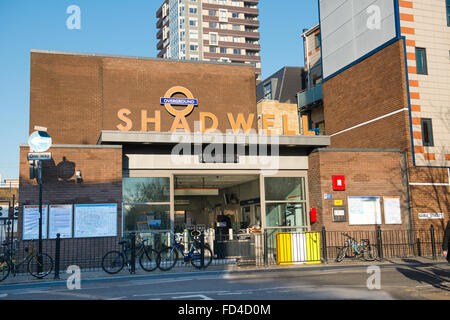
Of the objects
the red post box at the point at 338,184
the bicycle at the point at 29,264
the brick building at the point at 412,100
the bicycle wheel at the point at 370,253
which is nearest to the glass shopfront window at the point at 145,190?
the bicycle at the point at 29,264

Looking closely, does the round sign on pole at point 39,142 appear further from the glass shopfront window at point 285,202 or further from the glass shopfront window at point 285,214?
the glass shopfront window at point 285,214

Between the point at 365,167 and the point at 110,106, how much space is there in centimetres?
1277

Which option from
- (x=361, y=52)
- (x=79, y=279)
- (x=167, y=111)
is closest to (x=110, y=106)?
(x=167, y=111)

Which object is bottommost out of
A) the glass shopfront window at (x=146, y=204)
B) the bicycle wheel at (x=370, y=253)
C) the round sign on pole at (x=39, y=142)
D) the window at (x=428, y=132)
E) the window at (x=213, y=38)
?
the bicycle wheel at (x=370, y=253)

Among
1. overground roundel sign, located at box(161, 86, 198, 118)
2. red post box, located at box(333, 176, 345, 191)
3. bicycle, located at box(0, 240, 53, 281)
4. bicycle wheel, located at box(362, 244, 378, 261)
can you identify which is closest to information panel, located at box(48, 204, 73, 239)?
bicycle, located at box(0, 240, 53, 281)

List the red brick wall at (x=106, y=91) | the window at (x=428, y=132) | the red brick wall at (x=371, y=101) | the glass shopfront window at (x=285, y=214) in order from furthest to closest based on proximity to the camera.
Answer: the red brick wall at (x=106, y=91) → the red brick wall at (x=371, y=101) → the window at (x=428, y=132) → the glass shopfront window at (x=285, y=214)

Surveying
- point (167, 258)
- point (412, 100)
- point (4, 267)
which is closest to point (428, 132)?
point (412, 100)

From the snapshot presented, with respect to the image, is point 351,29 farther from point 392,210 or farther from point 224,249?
point 224,249

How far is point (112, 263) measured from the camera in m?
15.1

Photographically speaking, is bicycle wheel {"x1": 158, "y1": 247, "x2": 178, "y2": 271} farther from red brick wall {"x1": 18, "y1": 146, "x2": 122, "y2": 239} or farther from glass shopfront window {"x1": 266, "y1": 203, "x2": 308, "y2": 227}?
Result: glass shopfront window {"x1": 266, "y1": 203, "x2": 308, "y2": 227}

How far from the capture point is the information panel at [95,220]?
1714 centimetres

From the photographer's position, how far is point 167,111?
24016 millimetres

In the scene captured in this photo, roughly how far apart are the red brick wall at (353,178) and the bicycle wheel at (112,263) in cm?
873
